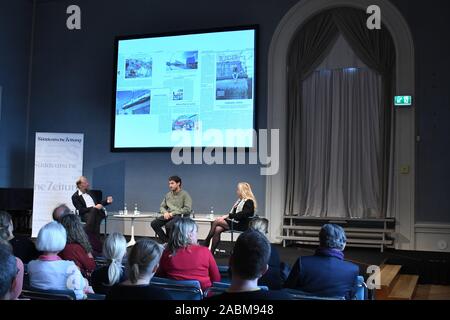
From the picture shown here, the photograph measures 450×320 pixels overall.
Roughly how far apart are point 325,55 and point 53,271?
5.69 m

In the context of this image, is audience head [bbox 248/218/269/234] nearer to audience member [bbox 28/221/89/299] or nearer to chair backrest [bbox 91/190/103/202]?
audience member [bbox 28/221/89/299]

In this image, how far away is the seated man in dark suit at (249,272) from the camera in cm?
Answer: 174

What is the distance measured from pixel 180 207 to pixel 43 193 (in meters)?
2.44

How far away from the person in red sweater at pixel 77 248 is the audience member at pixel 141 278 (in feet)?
3.68

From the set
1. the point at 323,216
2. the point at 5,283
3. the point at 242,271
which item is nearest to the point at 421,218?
the point at 323,216

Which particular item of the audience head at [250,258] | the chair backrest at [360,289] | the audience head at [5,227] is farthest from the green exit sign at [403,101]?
the audience head at [250,258]

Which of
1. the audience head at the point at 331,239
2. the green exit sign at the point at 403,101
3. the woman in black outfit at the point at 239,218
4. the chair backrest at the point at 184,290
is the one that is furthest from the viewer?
the green exit sign at the point at 403,101

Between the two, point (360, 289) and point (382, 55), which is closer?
point (360, 289)

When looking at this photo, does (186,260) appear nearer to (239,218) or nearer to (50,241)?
(50,241)

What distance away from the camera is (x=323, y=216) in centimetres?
718

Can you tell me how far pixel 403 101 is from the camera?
668 cm

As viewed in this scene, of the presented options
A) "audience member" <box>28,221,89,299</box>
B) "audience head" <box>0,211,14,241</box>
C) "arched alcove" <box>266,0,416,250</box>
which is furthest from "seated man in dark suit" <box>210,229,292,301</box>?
"arched alcove" <box>266,0,416,250</box>

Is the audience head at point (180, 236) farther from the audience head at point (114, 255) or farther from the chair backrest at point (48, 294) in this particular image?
the chair backrest at point (48, 294)

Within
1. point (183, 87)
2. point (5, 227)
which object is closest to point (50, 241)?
point (5, 227)
